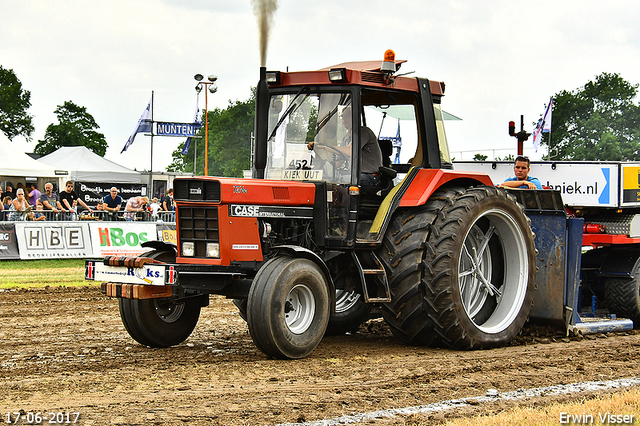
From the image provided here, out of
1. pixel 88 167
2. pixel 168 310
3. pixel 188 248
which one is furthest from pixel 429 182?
pixel 88 167

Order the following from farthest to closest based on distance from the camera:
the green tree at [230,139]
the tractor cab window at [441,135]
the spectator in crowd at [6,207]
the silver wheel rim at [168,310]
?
1. the green tree at [230,139]
2. the spectator in crowd at [6,207]
3. the tractor cab window at [441,135]
4. the silver wheel rim at [168,310]

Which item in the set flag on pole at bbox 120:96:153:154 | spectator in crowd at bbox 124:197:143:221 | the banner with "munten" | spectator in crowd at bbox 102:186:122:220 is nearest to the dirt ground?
spectator in crowd at bbox 102:186:122:220

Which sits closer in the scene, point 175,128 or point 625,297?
point 625,297

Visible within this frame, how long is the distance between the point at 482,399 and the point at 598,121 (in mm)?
63216

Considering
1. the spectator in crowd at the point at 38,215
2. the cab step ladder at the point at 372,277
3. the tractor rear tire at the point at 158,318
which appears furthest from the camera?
the spectator in crowd at the point at 38,215

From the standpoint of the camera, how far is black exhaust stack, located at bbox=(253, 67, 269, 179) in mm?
6242

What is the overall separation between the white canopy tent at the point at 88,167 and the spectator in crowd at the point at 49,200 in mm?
16326

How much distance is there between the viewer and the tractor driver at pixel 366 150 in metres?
6.95

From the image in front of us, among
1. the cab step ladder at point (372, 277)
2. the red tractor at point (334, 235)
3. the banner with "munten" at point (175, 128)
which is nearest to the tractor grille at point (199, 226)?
the red tractor at point (334, 235)

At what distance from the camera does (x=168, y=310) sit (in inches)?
286

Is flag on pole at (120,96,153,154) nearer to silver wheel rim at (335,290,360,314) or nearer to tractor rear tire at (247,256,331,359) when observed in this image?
silver wheel rim at (335,290,360,314)

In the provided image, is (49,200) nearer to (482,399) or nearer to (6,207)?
(6,207)

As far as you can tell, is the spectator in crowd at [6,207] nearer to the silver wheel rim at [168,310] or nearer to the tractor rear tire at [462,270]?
the silver wheel rim at [168,310]

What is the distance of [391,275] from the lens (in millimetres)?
6828
